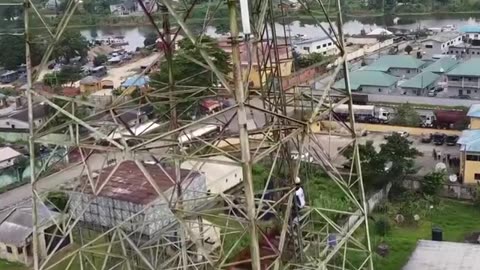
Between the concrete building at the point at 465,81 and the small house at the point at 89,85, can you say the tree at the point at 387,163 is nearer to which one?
the concrete building at the point at 465,81

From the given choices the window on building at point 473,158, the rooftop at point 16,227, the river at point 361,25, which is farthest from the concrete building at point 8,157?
the river at point 361,25

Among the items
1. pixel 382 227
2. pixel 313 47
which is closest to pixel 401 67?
pixel 313 47

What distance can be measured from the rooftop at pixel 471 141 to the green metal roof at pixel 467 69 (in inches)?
188

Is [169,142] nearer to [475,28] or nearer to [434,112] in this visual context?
[434,112]

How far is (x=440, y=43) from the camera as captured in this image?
23.2 metres

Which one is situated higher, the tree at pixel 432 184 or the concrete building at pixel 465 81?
the concrete building at pixel 465 81

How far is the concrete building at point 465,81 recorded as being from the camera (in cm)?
1673

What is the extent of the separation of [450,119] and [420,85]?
9.72 feet

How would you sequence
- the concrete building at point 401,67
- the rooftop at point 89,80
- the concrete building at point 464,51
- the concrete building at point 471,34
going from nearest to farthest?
the concrete building at point 401,67, the concrete building at point 464,51, the rooftop at point 89,80, the concrete building at point 471,34

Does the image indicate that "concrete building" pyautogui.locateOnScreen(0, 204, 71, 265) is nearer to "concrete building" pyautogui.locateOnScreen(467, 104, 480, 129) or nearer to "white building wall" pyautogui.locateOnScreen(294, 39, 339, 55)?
"concrete building" pyautogui.locateOnScreen(467, 104, 480, 129)

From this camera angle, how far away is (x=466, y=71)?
1683 cm

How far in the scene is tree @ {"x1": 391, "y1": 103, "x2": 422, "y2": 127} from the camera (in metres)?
14.7

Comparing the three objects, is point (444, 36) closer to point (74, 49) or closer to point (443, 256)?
point (74, 49)

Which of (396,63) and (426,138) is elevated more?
(396,63)
